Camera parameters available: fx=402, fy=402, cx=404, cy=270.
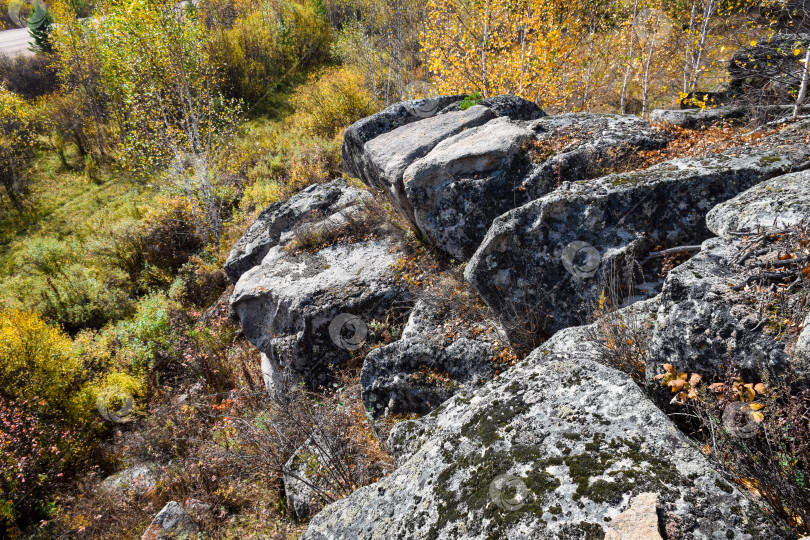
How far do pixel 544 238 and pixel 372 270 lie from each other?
10.4 ft

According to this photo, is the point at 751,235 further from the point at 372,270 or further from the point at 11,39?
the point at 11,39

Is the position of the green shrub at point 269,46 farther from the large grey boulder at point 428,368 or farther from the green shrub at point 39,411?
the large grey boulder at point 428,368

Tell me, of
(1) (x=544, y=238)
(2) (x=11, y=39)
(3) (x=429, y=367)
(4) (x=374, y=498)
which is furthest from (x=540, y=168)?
(2) (x=11, y=39)

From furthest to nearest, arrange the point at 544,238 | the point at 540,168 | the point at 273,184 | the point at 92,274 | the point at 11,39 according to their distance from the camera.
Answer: the point at 11,39
the point at 273,184
the point at 92,274
the point at 540,168
the point at 544,238

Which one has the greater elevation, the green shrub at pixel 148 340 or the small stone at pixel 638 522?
the small stone at pixel 638 522

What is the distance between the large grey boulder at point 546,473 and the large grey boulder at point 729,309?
1.75ft

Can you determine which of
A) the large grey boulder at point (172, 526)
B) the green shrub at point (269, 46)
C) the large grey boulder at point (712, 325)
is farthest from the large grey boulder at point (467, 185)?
the green shrub at point (269, 46)

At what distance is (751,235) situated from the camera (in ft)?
9.17

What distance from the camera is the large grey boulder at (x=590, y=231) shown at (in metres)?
3.95

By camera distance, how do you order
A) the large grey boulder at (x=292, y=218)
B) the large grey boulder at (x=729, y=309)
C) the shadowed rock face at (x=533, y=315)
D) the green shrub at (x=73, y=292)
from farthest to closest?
the green shrub at (x=73, y=292), the large grey boulder at (x=292, y=218), the large grey boulder at (x=729, y=309), the shadowed rock face at (x=533, y=315)

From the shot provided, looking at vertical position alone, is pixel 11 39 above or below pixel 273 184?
above

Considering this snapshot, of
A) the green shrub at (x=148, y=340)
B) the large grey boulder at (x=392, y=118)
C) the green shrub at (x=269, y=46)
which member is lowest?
the green shrub at (x=148, y=340)

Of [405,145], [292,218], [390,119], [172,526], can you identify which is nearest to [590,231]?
[405,145]

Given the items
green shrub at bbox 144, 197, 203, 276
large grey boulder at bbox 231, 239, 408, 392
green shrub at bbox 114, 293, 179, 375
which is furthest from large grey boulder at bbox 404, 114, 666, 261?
green shrub at bbox 144, 197, 203, 276
